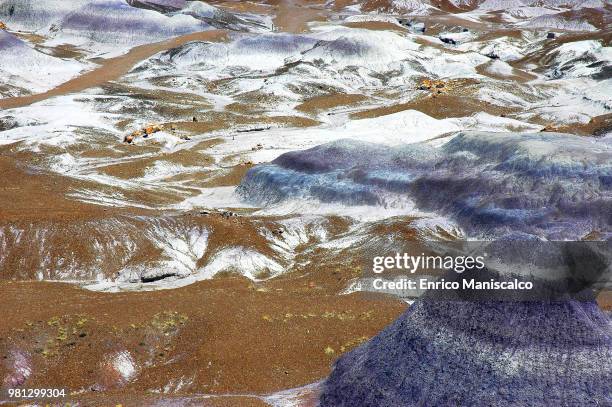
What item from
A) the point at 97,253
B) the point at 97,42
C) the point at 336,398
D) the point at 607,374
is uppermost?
the point at 607,374

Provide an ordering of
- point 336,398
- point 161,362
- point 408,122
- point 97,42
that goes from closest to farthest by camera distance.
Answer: point 336,398
point 161,362
point 408,122
point 97,42

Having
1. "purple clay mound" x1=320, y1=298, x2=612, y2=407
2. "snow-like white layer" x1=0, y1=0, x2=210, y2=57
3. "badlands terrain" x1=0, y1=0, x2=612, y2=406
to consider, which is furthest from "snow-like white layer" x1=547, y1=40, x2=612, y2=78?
"purple clay mound" x1=320, y1=298, x2=612, y2=407

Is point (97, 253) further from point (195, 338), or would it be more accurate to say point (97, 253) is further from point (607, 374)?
point (607, 374)

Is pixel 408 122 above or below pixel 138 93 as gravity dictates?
above

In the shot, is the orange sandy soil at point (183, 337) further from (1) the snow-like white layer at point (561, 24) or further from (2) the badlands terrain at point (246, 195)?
(1) the snow-like white layer at point (561, 24)

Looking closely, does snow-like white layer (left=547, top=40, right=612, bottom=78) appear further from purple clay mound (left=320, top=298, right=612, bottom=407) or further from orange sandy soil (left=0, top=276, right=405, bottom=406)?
purple clay mound (left=320, top=298, right=612, bottom=407)

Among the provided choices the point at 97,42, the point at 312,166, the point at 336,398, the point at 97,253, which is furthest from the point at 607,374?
the point at 97,42
